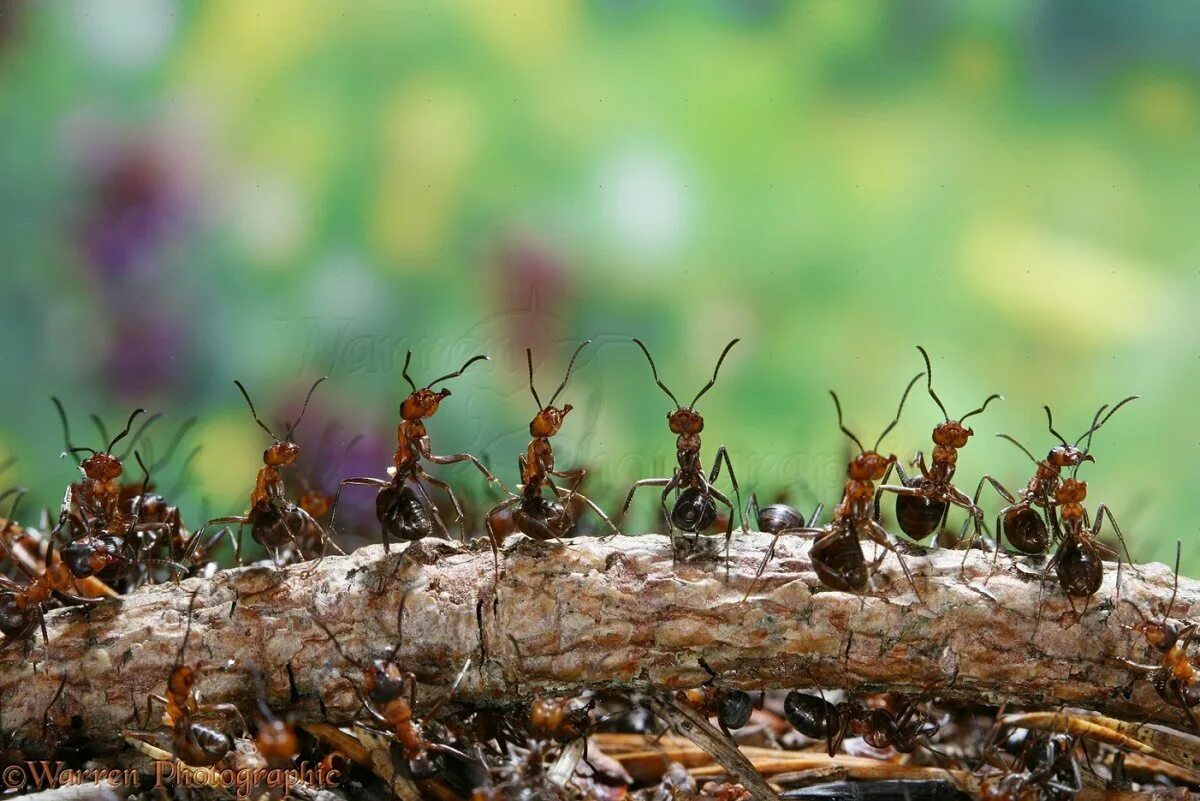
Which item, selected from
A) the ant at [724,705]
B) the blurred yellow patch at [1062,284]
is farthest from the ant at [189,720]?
the blurred yellow patch at [1062,284]

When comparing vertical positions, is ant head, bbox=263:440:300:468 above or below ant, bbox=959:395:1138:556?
below

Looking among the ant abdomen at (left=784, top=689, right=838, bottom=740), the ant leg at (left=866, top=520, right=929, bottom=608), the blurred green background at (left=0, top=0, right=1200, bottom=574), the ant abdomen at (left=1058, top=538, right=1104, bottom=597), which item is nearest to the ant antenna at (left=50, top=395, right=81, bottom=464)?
the blurred green background at (left=0, top=0, right=1200, bottom=574)

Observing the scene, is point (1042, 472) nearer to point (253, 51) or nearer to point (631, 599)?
point (631, 599)

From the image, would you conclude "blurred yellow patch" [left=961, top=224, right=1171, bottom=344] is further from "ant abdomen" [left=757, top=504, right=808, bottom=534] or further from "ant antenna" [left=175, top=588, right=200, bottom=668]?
"ant antenna" [left=175, top=588, right=200, bottom=668]

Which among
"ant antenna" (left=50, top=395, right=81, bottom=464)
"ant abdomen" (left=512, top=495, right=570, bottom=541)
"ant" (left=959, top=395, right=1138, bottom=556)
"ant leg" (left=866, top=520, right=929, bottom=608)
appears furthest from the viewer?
"ant antenna" (left=50, top=395, right=81, bottom=464)

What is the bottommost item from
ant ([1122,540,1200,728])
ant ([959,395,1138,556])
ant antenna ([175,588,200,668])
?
ant antenna ([175,588,200,668])

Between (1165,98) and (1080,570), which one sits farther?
(1165,98)

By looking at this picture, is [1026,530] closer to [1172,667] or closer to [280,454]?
[1172,667]

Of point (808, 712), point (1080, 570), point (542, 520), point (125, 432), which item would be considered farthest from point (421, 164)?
point (1080, 570)
